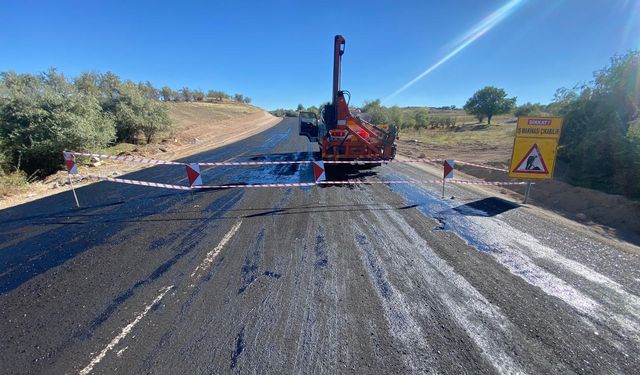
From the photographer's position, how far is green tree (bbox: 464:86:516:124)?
169ft

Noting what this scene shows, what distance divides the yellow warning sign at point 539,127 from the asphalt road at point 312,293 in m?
2.16

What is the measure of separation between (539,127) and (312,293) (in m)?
7.03

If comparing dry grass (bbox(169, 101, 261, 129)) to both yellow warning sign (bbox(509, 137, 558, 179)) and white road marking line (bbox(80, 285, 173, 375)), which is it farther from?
yellow warning sign (bbox(509, 137, 558, 179))

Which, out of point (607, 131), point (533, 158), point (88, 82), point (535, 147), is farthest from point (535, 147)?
point (88, 82)

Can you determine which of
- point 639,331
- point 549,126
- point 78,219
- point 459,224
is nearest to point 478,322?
point 639,331

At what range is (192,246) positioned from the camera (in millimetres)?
4375

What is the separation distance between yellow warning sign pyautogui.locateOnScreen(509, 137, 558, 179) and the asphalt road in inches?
57.7

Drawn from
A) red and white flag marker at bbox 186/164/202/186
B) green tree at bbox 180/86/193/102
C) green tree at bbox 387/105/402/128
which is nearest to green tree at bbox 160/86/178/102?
green tree at bbox 180/86/193/102

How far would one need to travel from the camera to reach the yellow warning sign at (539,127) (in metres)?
6.23

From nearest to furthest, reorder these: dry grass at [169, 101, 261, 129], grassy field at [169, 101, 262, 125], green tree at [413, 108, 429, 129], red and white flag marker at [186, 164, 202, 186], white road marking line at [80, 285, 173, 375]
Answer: white road marking line at [80, 285, 173, 375] < red and white flag marker at [186, 164, 202, 186] < dry grass at [169, 101, 261, 129] < grassy field at [169, 101, 262, 125] < green tree at [413, 108, 429, 129]

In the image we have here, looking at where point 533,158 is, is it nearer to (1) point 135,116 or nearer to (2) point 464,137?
(2) point 464,137

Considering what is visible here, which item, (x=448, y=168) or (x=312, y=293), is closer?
(x=312, y=293)

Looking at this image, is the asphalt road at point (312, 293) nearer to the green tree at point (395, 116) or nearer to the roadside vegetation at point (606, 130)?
the roadside vegetation at point (606, 130)

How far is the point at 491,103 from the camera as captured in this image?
170ft
